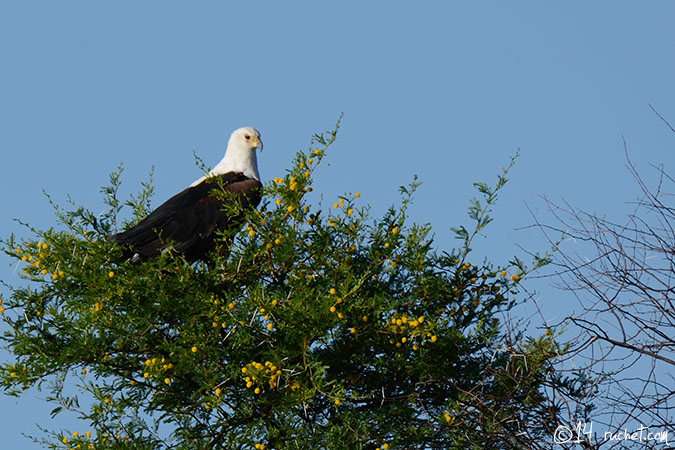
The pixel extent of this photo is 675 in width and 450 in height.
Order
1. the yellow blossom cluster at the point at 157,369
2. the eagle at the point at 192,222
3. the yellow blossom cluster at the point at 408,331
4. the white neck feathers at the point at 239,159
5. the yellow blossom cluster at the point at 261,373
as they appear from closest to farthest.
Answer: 1. the yellow blossom cluster at the point at 261,373
2. the yellow blossom cluster at the point at 157,369
3. the yellow blossom cluster at the point at 408,331
4. the eagle at the point at 192,222
5. the white neck feathers at the point at 239,159

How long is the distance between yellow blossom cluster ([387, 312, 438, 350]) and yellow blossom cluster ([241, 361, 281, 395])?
3.40 feet

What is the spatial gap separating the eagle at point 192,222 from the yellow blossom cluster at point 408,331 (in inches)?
60.2

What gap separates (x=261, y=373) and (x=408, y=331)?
1265 millimetres

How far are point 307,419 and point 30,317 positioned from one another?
245 cm

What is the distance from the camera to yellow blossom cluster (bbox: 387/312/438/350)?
7.07 m

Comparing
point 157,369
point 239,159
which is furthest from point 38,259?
point 239,159

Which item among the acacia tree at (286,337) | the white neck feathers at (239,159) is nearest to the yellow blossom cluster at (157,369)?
the acacia tree at (286,337)

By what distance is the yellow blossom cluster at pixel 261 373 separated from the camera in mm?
6617

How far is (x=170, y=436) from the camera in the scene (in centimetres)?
734

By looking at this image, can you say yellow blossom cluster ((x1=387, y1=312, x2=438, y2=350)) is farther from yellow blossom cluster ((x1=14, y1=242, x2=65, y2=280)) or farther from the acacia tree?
yellow blossom cluster ((x1=14, y1=242, x2=65, y2=280))

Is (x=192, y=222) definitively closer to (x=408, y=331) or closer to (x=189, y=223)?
(x=189, y=223)

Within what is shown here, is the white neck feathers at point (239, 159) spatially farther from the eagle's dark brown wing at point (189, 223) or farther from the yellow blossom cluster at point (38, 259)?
the yellow blossom cluster at point (38, 259)

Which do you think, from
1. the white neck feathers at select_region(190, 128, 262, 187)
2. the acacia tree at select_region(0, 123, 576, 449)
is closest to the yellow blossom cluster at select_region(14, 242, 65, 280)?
the acacia tree at select_region(0, 123, 576, 449)

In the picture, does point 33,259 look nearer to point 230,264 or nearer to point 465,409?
point 230,264
